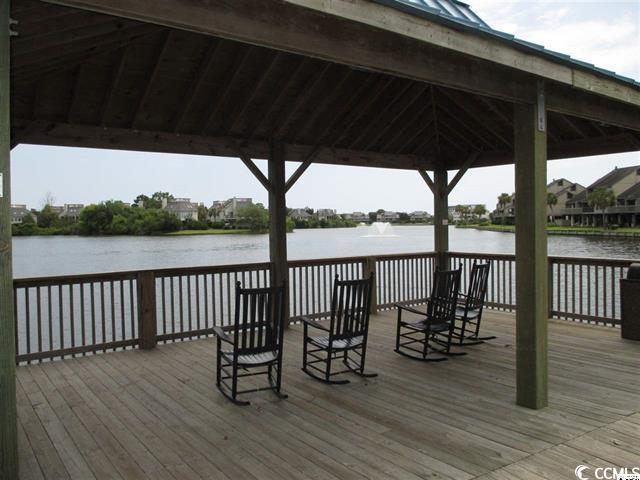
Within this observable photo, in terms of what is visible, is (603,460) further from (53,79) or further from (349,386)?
(53,79)

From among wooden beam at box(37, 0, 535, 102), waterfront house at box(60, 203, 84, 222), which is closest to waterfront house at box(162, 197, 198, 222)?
waterfront house at box(60, 203, 84, 222)

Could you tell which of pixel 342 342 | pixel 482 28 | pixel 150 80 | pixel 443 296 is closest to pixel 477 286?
pixel 443 296

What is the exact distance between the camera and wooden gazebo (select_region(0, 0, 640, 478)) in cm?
239

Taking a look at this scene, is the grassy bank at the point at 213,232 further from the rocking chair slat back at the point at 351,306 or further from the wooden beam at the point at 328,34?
the wooden beam at the point at 328,34

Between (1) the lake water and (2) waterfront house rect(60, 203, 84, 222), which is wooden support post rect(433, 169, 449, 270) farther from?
(2) waterfront house rect(60, 203, 84, 222)

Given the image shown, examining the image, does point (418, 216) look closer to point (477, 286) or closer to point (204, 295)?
point (477, 286)

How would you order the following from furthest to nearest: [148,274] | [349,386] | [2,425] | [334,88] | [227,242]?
[227,242]
[334,88]
[148,274]
[349,386]
[2,425]

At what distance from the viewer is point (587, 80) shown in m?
3.60

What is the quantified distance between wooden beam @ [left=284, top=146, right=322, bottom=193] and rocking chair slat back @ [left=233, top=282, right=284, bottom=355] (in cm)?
294

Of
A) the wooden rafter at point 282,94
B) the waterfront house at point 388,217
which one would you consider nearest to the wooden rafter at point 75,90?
the wooden rafter at point 282,94

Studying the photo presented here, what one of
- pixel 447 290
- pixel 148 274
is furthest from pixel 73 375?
pixel 447 290

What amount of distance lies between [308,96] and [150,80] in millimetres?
2017

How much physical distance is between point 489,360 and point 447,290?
0.89 metres

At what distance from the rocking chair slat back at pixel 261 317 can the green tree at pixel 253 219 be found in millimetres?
6054
